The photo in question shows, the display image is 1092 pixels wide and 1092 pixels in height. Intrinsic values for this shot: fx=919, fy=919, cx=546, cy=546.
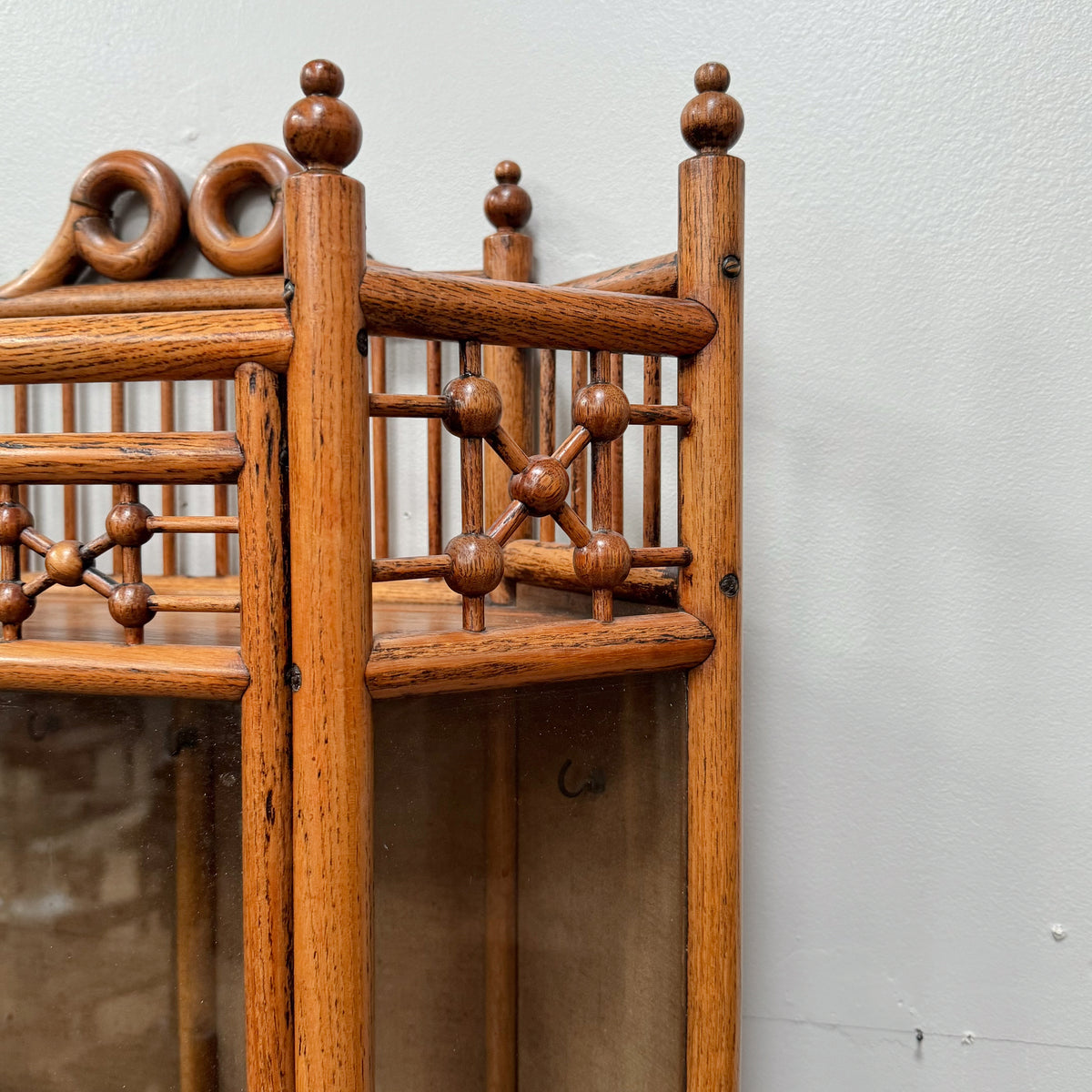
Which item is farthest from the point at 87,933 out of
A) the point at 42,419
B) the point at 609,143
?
the point at 609,143

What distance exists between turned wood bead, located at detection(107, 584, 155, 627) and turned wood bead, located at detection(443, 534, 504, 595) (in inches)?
6.7

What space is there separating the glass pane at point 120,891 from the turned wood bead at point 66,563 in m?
0.07

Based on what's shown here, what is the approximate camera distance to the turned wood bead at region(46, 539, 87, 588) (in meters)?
0.52

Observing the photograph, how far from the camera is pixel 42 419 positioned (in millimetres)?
999

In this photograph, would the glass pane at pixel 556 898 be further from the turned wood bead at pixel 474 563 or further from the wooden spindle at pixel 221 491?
the wooden spindle at pixel 221 491

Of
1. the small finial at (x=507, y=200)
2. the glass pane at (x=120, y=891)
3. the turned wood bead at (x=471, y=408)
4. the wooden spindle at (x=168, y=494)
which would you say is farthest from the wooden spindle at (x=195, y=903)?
the small finial at (x=507, y=200)

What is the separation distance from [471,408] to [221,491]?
1.46ft

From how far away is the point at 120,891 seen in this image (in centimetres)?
53

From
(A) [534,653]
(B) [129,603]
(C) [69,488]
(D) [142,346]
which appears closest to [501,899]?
(A) [534,653]

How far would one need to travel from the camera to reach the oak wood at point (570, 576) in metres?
0.61

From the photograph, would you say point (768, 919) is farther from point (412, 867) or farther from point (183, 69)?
point (183, 69)

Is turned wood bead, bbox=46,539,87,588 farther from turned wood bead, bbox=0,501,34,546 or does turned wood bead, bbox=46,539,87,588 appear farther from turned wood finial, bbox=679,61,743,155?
turned wood finial, bbox=679,61,743,155

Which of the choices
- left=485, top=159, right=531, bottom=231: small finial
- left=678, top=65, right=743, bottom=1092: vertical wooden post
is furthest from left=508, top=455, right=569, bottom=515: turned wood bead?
left=485, top=159, right=531, bottom=231: small finial

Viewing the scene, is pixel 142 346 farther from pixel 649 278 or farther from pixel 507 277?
pixel 507 277
